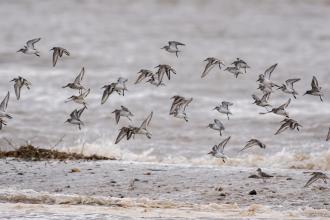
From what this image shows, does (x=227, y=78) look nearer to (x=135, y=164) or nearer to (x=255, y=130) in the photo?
(x=255, y=130)

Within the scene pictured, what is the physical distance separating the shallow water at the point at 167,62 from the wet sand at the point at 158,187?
8.27 feet

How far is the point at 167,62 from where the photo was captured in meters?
27.2

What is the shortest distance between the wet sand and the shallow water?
252 cm

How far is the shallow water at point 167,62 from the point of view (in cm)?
1811

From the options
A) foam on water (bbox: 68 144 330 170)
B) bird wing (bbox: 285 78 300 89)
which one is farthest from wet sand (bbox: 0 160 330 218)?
foam on water (bbox: 68 144 330 170)

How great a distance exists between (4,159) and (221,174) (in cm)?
285

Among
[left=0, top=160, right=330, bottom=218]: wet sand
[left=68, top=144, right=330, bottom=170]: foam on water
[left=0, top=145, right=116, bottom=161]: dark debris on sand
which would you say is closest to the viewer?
[left=0, top=160, right=330, bottom=218]: wet sand

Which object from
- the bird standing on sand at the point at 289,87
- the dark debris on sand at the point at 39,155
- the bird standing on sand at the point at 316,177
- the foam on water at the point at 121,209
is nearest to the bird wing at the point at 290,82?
the bird standing on sand at the point at 289,87

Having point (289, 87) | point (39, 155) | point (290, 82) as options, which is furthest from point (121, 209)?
point (289, 87)

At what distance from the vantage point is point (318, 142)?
57.5 feet

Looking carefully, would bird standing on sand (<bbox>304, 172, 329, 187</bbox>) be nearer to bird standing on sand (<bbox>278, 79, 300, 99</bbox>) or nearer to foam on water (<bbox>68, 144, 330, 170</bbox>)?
bird standing on sand (<bbox>278, 79, 300, 99</bbox>)

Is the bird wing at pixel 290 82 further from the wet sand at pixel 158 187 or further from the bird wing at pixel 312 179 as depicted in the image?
the bird wing at pixel 312 179

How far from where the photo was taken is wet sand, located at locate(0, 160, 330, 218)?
34.6ft

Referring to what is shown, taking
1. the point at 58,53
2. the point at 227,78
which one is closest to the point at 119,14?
the point at 227,78
